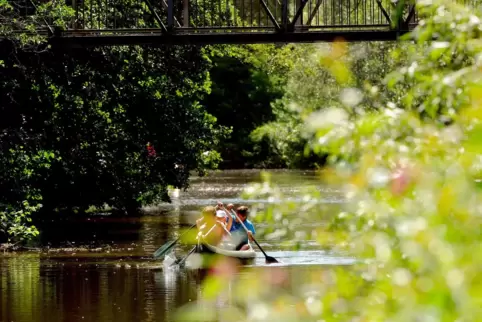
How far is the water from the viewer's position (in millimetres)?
16203

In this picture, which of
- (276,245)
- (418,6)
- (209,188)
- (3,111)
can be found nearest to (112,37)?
(3,111)

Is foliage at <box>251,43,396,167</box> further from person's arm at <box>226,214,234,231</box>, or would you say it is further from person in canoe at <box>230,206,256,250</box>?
person's arm at <box>226,214,234,231</box>

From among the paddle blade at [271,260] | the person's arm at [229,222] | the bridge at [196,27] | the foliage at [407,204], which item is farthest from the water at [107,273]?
the foliage at [407,204]

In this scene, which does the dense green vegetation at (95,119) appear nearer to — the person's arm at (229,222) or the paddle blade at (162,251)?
the paddle blade at (162,251)

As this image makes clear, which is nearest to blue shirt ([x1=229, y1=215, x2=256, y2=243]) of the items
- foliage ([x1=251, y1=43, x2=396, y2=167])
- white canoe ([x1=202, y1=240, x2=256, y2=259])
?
white canoe ([x1=202, y1=240, x2=256, y2=259])

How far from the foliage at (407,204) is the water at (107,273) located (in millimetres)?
4199

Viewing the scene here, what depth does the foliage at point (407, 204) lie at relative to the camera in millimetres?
3895

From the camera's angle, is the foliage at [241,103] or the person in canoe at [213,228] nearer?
the person in canoe at [213,228]

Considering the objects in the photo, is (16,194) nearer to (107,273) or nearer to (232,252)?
(107,273)

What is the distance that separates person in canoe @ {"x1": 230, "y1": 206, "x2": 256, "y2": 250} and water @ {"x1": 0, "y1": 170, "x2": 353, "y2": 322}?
54 cm

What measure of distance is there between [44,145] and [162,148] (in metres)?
5.00

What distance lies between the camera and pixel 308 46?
2333 inches

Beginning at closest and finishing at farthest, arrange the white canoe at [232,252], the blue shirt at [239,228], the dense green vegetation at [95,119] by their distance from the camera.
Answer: the white canoe at [232,252]
the blue shirt at [239,228]
the dense green vegetation at [95,119]

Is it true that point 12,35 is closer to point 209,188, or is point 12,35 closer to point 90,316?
point 90,316
